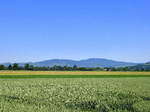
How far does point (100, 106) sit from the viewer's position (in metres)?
16.0

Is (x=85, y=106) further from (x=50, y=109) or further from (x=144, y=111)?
(x=144, y=111)

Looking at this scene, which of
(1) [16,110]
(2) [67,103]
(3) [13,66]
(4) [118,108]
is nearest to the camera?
(1) [16,110]

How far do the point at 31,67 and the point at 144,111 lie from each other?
410 feet

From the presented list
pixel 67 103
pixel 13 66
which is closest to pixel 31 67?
pixel 13 66

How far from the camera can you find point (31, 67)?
448ft

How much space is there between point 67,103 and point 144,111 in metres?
5.04

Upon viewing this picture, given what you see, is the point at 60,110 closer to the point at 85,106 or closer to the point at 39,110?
the point at 39,110

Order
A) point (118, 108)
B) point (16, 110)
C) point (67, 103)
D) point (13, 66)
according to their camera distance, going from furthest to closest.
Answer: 1. point (13, 66)
2. point (67, 103)
3. point (118, 108)
4. point (16, 110)

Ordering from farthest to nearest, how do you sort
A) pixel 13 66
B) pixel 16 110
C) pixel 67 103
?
pixel 13 66, pixel 67 103, pixel 16 110

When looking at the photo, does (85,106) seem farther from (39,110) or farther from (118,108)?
(39,110)

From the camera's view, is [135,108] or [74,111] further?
[135,108]

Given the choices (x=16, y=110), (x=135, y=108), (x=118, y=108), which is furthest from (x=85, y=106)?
(x=16, y=110)

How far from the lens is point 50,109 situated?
48.0ft

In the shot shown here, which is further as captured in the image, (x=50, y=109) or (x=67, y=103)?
(x=67, y=103)
